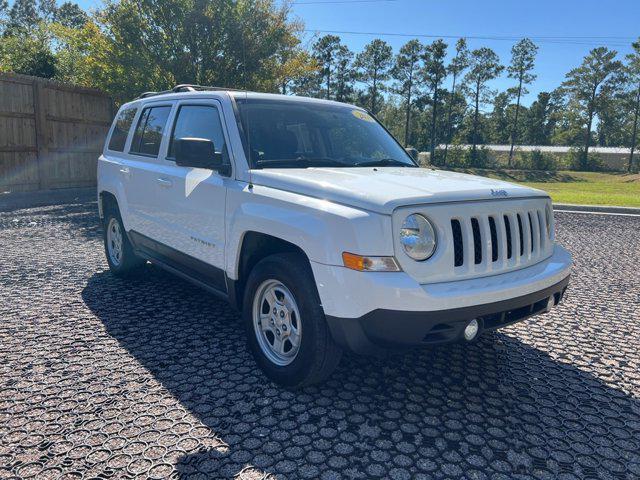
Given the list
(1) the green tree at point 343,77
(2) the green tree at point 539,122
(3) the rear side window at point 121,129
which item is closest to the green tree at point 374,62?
(1) the green tree at point 343,77

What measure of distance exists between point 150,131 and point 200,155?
1.77 meters

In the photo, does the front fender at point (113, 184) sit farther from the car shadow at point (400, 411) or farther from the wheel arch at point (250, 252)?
the wheel arch at point (250, 252)

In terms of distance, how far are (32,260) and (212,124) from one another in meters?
4.17

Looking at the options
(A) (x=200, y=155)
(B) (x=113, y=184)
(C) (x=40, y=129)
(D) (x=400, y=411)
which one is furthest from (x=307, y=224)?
(C) (x=40, y=129)

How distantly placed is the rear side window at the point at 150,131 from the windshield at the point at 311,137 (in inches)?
47.3

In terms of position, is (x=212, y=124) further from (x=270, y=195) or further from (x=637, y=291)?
(x=637, y=291)

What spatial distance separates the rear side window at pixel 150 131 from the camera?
4.97 metres

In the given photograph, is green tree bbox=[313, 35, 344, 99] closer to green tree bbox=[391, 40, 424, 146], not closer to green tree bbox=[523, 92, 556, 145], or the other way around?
green tree bbox=[391, 40, 424, 146]

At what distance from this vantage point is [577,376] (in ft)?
12.4

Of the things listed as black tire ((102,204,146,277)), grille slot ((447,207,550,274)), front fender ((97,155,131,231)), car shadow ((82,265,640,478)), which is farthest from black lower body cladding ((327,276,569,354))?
black tire ((102,204,146,277))

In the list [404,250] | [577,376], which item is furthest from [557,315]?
[404,250]

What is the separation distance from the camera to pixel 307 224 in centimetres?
307

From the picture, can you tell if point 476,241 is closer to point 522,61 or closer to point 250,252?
point 250,252

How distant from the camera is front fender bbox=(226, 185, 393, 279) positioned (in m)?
2.84
